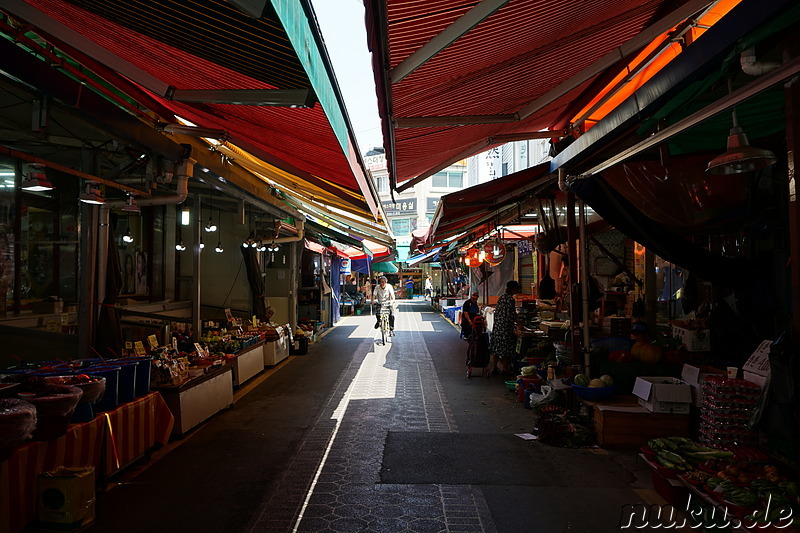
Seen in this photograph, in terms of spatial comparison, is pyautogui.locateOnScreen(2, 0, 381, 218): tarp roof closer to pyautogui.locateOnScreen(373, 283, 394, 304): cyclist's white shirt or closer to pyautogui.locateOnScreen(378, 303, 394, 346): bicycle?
pyautogui.locateOnScreen(373, 283, 394, 304): cyclist's white shirt

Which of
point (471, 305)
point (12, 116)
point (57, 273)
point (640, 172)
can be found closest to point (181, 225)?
point (57, 273)

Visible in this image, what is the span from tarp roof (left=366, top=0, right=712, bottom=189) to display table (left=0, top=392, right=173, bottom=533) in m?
3.80

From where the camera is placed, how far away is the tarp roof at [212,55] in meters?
2.43

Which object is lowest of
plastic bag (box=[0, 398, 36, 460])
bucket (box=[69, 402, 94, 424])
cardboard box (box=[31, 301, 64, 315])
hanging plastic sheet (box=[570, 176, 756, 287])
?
bucket (box=[69, 402, 94, 424])

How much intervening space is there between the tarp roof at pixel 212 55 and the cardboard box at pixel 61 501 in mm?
3100

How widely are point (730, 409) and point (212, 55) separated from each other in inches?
203

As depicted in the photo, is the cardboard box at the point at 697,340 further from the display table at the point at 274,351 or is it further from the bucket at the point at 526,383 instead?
the display table at the point at 274,351

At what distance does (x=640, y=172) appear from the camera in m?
6.15

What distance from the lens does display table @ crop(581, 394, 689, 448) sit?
219 inches

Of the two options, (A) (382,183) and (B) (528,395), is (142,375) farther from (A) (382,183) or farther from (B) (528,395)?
(A) (382,183)

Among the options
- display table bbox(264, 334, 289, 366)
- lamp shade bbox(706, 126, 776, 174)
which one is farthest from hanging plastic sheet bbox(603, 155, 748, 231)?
display table bbox(264, 334, 289, 366)

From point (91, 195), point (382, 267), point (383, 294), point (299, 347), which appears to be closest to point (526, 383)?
point (91, 195)

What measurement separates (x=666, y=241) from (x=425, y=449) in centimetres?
351

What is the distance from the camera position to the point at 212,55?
2961 mm
